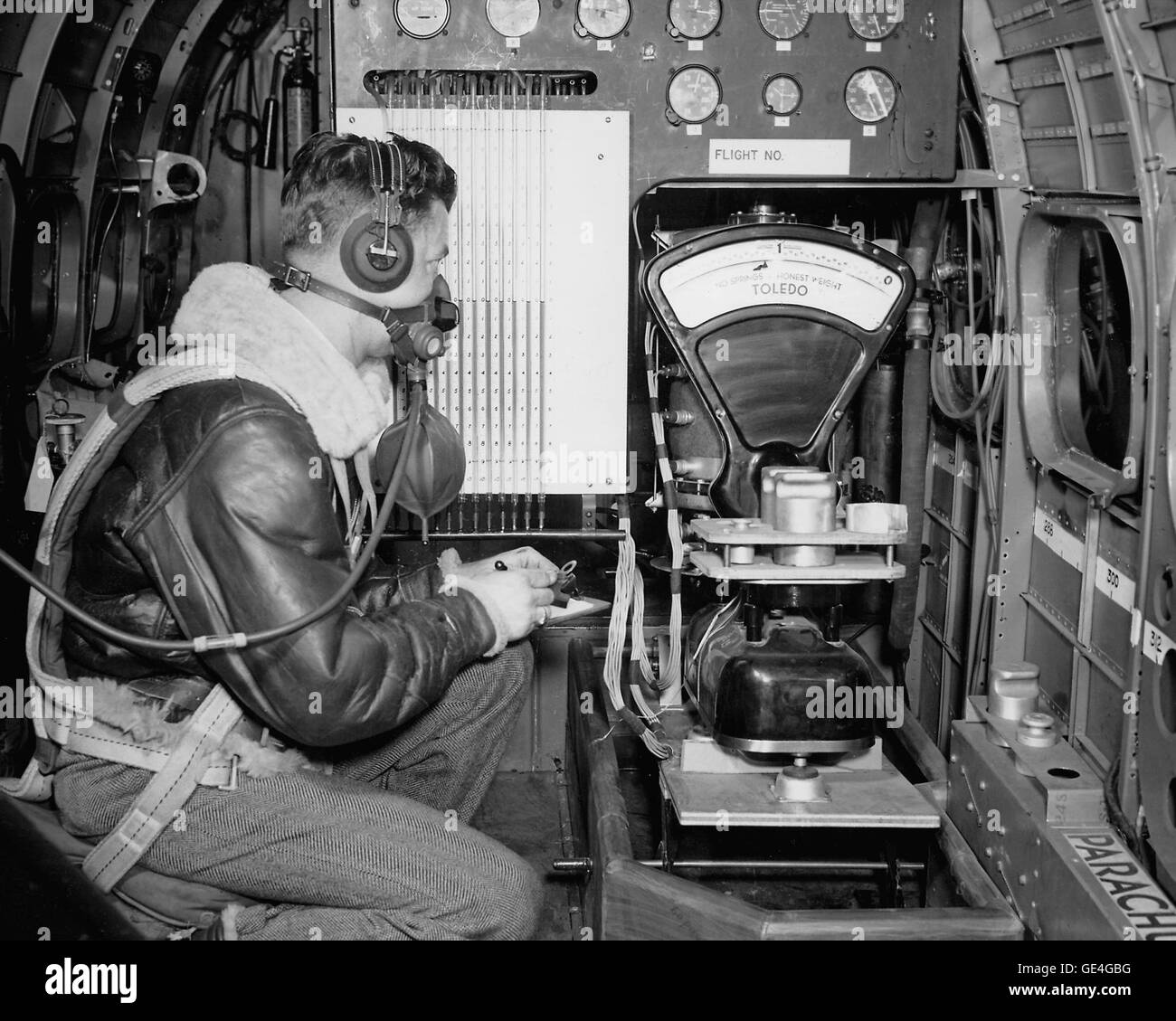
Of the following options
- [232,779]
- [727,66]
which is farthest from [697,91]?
[232,779]

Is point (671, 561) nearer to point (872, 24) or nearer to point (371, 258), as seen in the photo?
point (371, 258)

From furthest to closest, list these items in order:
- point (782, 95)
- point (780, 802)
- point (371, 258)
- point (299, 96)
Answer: point (299, 96) → point (782, 95) → point (780, 802) → point (371, 258)

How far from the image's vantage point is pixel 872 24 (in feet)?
9.01

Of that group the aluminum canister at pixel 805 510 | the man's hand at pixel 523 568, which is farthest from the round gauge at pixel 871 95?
the man's hand at pixel 523 568

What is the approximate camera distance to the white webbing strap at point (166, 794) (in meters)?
2.16

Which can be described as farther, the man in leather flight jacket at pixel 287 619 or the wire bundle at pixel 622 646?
the wire bundle at pixel 622 646

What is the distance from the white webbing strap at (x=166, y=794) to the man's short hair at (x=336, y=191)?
2.70ft

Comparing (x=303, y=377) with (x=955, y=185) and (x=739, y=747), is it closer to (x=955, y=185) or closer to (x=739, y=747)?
(x=739, y=747)

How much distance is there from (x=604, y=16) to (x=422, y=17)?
367 millimetres

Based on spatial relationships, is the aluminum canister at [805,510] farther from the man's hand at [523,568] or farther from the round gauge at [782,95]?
the round gauge at [782,95]

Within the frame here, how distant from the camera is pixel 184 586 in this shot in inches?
83.1

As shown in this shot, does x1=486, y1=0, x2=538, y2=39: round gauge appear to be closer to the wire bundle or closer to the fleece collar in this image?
the fleece collar

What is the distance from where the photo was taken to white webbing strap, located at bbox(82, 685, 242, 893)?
216 cm
